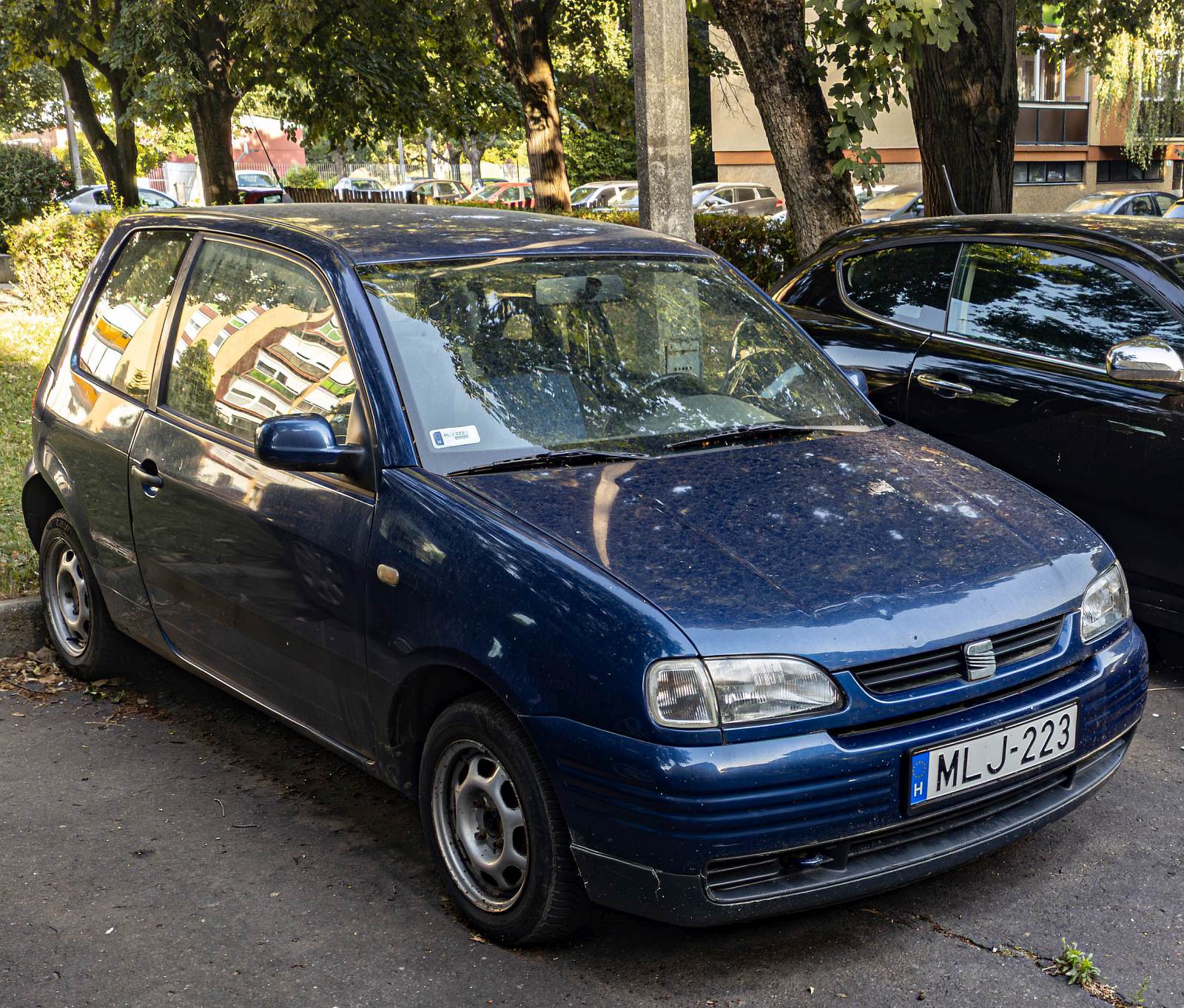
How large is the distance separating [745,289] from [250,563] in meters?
1.88

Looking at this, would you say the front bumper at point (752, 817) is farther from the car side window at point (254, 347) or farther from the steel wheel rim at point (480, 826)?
the car side window at point (254, 347)

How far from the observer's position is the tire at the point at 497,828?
3.01 meters

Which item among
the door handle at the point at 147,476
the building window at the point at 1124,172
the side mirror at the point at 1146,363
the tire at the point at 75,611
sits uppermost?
the side mirror at the point at 1146,363

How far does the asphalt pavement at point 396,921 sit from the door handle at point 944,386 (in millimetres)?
1681

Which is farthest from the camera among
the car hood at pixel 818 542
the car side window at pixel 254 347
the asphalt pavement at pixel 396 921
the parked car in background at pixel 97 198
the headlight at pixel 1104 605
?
the parked car in background at pixel 97 198

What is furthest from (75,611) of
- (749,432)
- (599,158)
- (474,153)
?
(474,153)

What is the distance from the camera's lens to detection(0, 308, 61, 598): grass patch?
19.8ft

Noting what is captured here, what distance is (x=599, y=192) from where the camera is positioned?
34.5 metres

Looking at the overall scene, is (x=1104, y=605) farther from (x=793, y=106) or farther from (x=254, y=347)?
(x=793, y=106)

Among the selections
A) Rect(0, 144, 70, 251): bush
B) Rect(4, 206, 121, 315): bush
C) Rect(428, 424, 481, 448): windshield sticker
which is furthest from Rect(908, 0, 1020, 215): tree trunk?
Rect(0, 144, 70, 251): bush

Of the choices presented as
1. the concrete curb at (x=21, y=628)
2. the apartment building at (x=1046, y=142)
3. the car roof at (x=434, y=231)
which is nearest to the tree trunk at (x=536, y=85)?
the concrete curb at (x=21, y=628)

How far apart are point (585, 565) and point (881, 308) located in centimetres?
341

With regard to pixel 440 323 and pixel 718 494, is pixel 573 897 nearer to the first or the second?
pixel 718 494

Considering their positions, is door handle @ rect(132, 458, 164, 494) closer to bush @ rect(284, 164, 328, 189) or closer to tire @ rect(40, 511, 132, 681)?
tire @ rect(40, 511, 132, 681)
